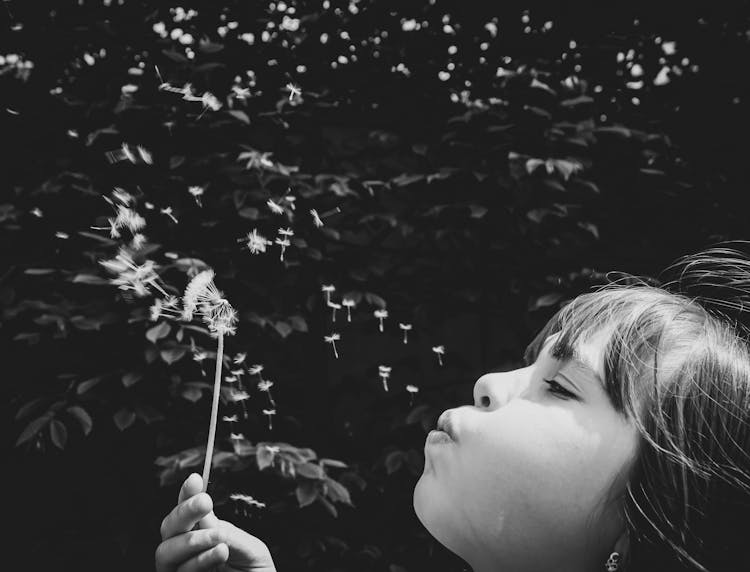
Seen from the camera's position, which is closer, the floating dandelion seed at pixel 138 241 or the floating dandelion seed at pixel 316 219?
the floating dandelion seed at pixel 138 241

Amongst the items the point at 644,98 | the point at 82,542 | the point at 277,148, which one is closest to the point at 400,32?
the point at 277,148

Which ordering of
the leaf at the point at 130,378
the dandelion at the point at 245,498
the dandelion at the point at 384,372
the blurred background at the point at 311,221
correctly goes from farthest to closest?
the dandelion at the point at 384,372, the blurred background at the point at 311,221, the leaf at the point at 130,378, the dandelion at the point at 245,498

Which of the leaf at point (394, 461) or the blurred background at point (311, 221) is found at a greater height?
the blurred background at point (311, 221)

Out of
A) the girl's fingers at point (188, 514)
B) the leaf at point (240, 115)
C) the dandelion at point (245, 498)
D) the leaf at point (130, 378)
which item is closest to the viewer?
the girl's fingers at point (188, 514)

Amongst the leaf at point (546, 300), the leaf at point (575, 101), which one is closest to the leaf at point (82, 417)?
the leaf at point (546, 300)

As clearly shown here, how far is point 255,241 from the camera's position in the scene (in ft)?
7.45

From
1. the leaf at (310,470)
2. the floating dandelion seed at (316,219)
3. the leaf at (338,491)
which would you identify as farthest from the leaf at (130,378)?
the floating dandelion seed at (316,219)

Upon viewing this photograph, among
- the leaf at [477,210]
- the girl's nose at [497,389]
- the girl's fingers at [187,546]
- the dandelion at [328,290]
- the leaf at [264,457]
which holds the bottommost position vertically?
the leaf at [264,457]

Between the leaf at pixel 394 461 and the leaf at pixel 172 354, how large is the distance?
0.85m

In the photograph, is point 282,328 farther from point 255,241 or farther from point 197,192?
point 197,192

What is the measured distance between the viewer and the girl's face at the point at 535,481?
3.18 ft

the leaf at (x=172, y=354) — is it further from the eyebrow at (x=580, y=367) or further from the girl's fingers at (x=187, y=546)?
the eyebrow at (x=580, y=367)

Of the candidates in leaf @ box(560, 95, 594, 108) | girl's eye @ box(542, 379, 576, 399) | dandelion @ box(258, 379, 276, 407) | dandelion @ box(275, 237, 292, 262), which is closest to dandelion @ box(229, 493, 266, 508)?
dandelion @ box(258, 379, 276, 407)

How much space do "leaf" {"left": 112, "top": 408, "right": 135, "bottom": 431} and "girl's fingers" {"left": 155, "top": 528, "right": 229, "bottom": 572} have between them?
3.57 ft
